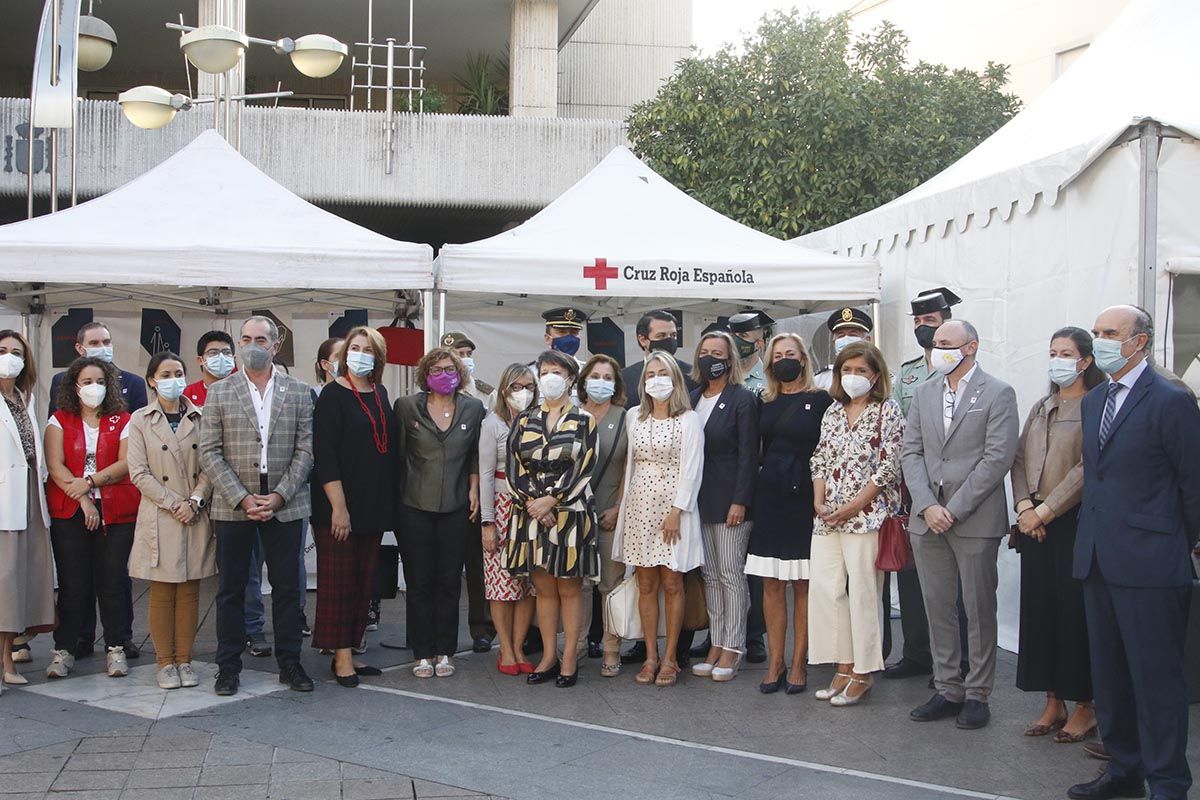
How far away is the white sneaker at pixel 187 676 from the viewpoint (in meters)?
6.13

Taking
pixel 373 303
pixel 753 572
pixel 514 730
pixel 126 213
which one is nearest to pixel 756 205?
pixel 373 303

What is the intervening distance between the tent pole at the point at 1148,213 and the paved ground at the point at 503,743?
208cm

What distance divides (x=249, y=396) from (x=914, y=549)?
3.36m

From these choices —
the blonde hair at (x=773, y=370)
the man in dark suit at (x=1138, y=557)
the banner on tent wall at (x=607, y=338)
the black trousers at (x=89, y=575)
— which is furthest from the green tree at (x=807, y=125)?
the man in dark suit at (x=1138, y=557)

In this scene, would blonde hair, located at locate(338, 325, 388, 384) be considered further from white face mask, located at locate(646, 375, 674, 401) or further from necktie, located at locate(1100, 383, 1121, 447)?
necktie, located at locate(1100, 383, 1121, 447)

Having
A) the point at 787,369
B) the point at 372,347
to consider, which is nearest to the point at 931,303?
the point at 787,369

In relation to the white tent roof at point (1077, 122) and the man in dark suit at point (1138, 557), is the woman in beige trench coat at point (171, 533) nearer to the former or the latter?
the man in dark suit at point (1138, 557)

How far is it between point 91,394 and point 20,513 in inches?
28.0

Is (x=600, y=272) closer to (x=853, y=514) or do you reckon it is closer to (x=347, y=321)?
(x=347, y=321)

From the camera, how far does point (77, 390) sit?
6418mm

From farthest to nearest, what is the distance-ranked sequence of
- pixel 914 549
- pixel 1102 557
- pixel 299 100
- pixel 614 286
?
pixel 299 100 < pixel 614 286 < pixel 914 549 < pixel 1102 557

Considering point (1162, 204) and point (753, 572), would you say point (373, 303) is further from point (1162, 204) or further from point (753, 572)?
point (1162, 204)

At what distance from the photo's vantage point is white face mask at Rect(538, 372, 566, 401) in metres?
6.27

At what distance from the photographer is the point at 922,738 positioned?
5414 millimetres
